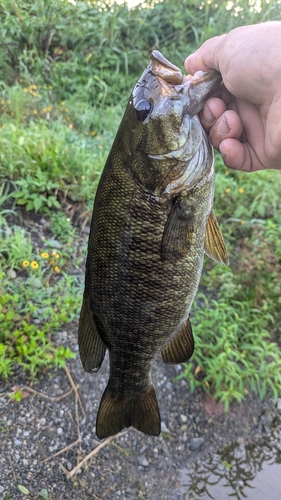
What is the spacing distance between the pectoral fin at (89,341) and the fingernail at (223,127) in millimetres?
951

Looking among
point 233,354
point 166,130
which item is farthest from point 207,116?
point 233,354

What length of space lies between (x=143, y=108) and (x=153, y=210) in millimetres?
378

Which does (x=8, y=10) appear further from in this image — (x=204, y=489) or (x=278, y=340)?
(x=204, y=489)

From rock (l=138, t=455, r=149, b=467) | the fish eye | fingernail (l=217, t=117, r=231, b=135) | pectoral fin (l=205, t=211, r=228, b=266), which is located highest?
the fish eye

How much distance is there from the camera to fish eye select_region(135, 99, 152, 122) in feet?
4.83

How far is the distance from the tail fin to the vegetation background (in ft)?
2.91

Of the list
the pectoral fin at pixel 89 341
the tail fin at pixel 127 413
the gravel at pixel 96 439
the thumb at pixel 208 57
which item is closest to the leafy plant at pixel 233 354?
the gravel at pixel 96 439

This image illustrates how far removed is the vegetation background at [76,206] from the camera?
2.87m

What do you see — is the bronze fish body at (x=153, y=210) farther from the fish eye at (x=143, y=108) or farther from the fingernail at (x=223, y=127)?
the fingernail at (x=223, y=127)

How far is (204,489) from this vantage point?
2602 mm

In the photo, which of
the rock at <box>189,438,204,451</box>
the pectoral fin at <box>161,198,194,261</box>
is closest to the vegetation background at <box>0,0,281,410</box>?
the rock at <box>189,438,204,451</box>

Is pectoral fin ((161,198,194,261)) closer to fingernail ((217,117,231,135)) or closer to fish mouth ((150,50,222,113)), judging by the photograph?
fish mouth ((150,50,222,113))

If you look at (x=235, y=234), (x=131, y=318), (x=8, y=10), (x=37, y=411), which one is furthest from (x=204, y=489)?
(x=8, y=10)

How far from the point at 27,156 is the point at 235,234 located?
6.90 feet
